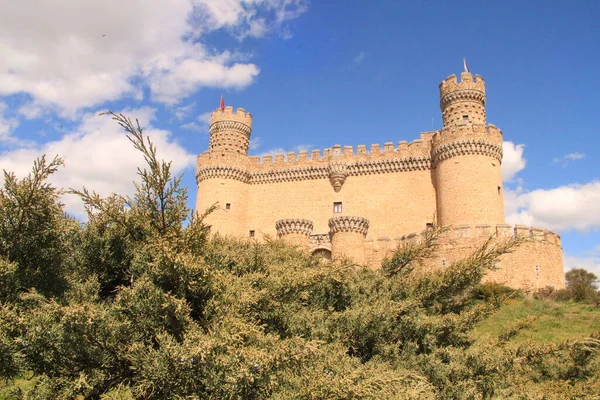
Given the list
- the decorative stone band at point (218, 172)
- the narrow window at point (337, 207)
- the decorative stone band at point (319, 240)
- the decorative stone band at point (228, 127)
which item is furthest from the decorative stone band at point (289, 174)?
the decorative stone band at point (319, 240)

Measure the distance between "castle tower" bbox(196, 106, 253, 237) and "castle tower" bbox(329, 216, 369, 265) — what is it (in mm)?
9517

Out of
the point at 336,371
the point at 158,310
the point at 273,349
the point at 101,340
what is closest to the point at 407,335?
the point at 336,371

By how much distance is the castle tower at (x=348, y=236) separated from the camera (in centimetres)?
1959

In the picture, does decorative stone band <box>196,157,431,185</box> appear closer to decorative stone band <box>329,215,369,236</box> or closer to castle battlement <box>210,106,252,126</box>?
castle battlement <box>210,106,252,126</box>

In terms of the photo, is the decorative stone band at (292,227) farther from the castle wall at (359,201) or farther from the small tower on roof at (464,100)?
the small tower on roof at (464,100)

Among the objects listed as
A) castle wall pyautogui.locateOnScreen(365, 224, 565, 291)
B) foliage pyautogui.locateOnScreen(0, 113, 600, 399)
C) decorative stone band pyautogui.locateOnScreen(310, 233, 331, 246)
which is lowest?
foliage pyautogui.locateOnScreen(0, 113, 600, 399)

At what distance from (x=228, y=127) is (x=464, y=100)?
1382cm

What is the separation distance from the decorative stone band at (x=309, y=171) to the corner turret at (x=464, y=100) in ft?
9.02

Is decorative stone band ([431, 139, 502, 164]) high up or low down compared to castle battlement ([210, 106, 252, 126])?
down

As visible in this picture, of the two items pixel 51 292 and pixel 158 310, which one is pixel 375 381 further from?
pixel 51 292

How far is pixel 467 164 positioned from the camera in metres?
24.6

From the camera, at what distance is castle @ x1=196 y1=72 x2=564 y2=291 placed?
21.5 meters

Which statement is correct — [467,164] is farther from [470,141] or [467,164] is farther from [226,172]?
[226,172]

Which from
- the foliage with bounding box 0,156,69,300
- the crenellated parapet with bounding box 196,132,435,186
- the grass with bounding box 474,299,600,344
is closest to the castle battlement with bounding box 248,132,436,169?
the crenellated parapet with bounding box 196,132,435,186
